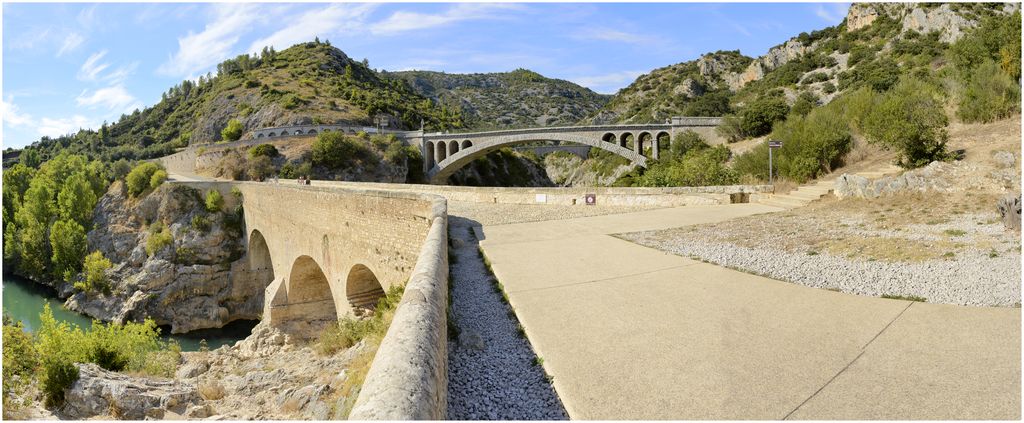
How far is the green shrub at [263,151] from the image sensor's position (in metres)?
41.5

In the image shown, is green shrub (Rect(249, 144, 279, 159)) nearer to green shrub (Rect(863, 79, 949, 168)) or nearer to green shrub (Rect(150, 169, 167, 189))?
green shrub (Rect(150, 169, 167, 189))

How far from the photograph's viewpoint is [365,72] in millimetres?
93062

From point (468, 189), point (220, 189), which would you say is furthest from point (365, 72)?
point (468, 189)

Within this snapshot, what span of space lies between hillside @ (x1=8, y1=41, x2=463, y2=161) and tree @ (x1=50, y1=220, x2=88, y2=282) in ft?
Result: 97.6

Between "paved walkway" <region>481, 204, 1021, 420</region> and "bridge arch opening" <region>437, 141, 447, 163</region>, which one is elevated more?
"bridge arch opening" <region>437, 141, 447, 163</region>

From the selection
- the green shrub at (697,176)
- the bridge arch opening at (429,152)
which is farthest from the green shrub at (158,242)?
the bridge arch opening at (429,152)

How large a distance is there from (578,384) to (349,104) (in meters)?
68.7

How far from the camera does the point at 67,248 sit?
2919cm

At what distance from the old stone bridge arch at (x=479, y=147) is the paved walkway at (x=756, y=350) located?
111 ft

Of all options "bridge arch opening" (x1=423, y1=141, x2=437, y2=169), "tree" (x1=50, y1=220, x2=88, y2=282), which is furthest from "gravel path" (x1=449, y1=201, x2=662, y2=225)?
"bridge arch opening" (x1=423, y1=141, x2=437, y2=169)

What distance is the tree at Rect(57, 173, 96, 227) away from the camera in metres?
31.0

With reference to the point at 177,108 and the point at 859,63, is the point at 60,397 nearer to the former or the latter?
the point at 859,63

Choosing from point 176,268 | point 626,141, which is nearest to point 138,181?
point 176,268

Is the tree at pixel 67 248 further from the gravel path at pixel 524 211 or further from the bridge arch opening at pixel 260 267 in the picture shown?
the gravel path at pixel 524 211
